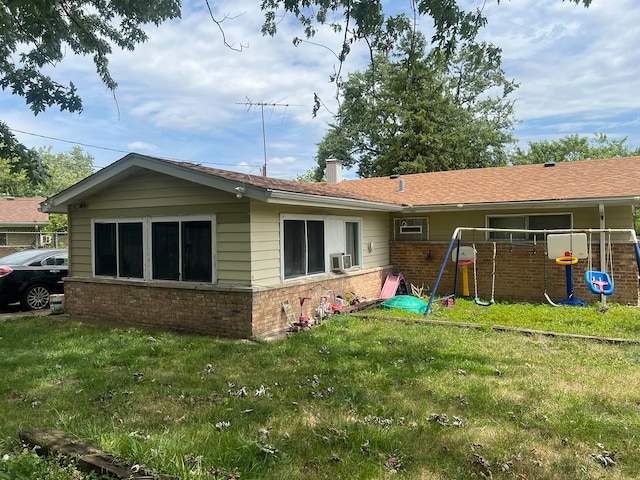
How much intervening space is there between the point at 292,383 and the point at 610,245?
316 inches

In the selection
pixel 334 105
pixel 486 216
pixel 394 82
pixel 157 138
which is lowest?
pixel 486 216

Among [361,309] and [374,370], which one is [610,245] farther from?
[374,370]

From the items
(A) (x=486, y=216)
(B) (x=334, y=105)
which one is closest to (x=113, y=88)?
(B) (x=334, y=105)

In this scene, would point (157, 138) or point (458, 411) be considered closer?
point (458, 411)

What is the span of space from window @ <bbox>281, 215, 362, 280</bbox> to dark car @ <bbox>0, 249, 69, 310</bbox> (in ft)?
19.8

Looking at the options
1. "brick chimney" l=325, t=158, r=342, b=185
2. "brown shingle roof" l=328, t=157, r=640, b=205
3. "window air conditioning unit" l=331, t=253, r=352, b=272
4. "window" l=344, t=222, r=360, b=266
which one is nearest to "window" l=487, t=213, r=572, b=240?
"brown shingle roof" l=328, t=157, r=640, b=205

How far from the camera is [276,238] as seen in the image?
789cm

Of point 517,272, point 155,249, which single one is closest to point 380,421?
point 155,249

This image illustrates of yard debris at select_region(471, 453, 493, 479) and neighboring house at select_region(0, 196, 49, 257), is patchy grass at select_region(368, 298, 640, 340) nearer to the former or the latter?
yard debris at select_region(471, 453, 493, 479)

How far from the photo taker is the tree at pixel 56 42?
5.81 metres

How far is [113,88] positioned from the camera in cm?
716

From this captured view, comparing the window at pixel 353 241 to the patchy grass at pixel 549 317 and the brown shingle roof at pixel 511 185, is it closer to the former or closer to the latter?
the brown shingle roof at pixel 511 185

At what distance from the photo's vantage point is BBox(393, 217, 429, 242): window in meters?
12.3

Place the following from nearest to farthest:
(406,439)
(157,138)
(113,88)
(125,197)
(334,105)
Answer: (406,439)
(334,105)
(113,88)
(125,197)
(157,138)
